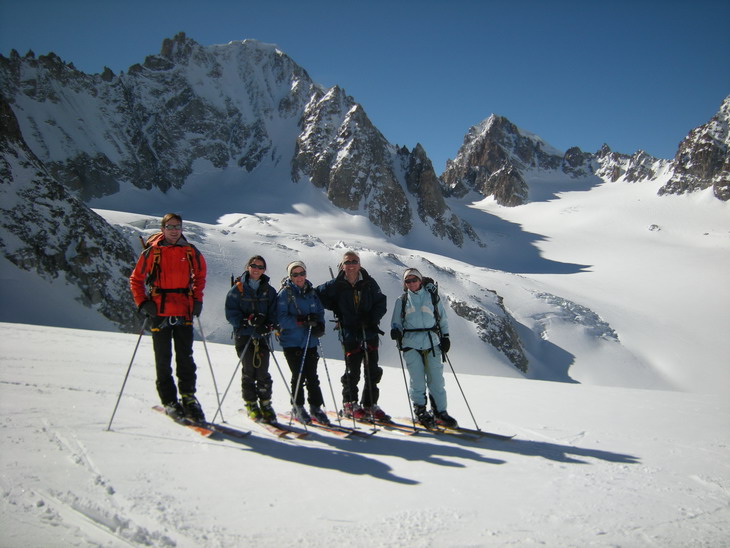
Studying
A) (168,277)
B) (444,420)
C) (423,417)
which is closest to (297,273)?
(168,277)

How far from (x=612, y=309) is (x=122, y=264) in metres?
49.4

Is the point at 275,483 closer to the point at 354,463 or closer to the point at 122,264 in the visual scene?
the point at 354,463

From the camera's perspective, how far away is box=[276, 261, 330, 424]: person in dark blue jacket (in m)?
5.91

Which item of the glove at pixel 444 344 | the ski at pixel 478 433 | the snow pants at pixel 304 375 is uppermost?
the glove at pixel 444 344

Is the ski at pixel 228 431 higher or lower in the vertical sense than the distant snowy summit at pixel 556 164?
lower

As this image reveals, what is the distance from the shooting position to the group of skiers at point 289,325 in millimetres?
5352

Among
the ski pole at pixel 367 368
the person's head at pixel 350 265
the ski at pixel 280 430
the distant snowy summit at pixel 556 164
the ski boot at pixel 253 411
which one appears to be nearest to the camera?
the ski at pixel 280 430

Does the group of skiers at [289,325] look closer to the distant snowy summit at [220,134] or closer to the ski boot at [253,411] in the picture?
the ski boot at [253,411]

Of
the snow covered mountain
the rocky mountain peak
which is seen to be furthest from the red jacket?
the rocky mountain peak

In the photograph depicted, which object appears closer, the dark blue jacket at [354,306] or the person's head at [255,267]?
the person's head at [255,267]

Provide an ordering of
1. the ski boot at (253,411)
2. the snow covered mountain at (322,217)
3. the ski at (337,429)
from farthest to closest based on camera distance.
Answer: the snow covered mountain at (322,217)
the ski boot at (253,411)
the ski at (337,429)

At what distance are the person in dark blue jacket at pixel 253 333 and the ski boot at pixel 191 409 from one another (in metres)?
0.67

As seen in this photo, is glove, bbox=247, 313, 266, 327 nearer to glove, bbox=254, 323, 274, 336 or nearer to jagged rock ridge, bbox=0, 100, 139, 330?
glove, bbox=254, 323, 274, 336

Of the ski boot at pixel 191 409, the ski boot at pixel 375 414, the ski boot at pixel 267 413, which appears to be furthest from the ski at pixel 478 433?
the ski boot at pixel 191 409
